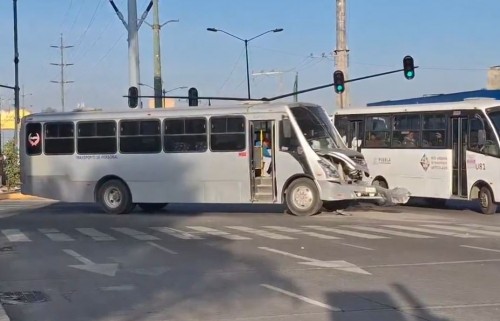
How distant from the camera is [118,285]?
Result: 9727 mm

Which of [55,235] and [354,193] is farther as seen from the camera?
[354,193]

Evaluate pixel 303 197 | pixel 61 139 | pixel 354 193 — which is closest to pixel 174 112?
pixel 61 139

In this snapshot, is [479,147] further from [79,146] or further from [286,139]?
[79,146]

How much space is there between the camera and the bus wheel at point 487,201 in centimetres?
1961

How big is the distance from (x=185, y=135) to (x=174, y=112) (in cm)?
72

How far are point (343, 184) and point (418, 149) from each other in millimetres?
3790

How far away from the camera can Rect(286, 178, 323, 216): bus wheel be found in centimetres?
1902

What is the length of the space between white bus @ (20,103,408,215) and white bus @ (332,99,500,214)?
2150 mm

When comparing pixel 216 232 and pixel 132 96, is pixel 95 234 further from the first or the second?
pixel 132 96

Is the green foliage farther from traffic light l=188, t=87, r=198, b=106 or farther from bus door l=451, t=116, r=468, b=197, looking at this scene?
bus door l=451, t=116, r=468, b=197

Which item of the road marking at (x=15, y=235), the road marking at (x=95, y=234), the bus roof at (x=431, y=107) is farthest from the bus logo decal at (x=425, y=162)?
the road marking at (x=15, y=235)

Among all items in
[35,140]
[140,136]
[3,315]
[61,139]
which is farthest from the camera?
[35,140]

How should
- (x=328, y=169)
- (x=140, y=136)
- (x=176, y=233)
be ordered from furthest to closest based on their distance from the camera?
(x=140, y=136) → (x=328, y=169) → (x=176, y=233)

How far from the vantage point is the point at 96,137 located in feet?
69.6
